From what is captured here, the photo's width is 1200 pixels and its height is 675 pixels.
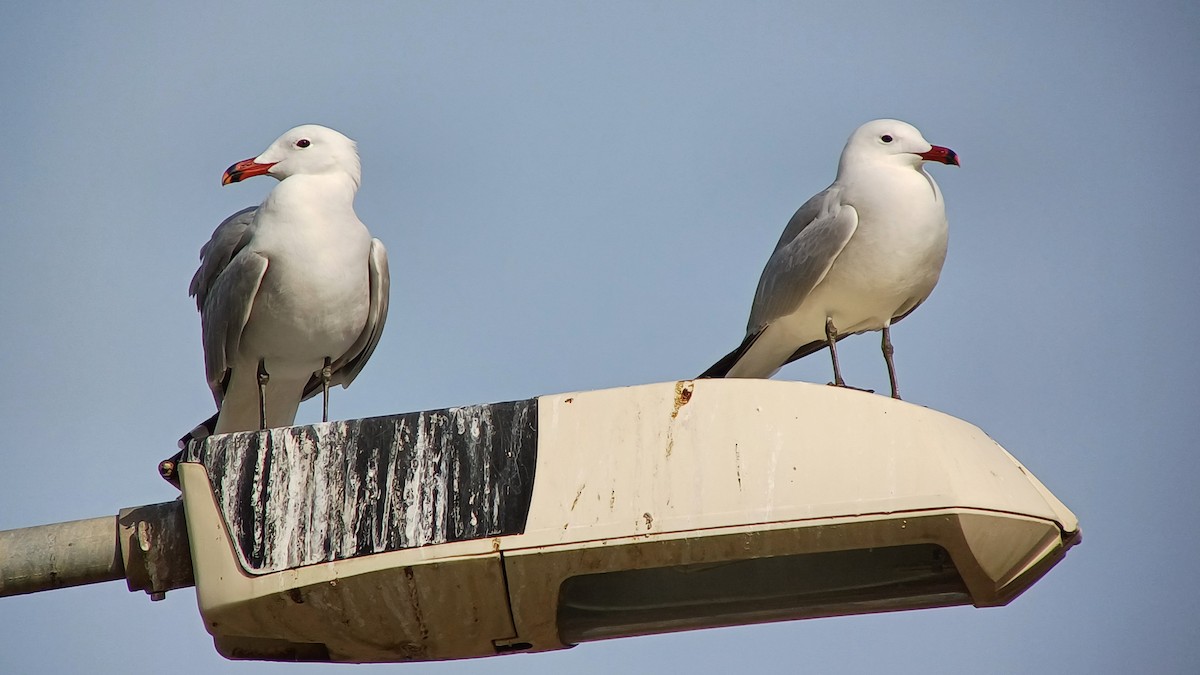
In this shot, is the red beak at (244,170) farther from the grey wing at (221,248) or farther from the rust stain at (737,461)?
the rust stain at (737,461)

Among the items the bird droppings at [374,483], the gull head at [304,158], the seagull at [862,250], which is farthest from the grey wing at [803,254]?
the bird droppings at [374,483]

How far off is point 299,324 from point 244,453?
321cm

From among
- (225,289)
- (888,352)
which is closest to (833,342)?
(888,352)

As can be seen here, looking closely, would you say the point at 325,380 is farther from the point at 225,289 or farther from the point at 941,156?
the point at 941,156

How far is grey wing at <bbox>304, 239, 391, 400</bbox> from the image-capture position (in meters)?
6.98

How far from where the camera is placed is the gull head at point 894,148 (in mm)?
6945

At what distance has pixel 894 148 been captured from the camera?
6996 mm

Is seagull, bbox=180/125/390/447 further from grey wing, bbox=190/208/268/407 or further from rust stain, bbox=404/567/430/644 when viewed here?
rust stain, bbox=404/567/430/644

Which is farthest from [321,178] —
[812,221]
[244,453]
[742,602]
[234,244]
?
[742,602]

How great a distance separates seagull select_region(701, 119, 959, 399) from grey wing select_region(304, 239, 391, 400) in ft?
5.25

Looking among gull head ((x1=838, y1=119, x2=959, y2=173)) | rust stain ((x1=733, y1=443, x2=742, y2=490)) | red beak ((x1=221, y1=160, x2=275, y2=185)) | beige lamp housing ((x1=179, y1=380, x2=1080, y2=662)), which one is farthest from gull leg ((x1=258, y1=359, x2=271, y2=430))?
rust stain ((x1=733, y1=443, x2=742, y2=490))

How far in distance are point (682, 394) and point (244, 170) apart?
4.18m

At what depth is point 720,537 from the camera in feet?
10.4

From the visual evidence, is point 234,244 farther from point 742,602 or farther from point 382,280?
point 742,602
